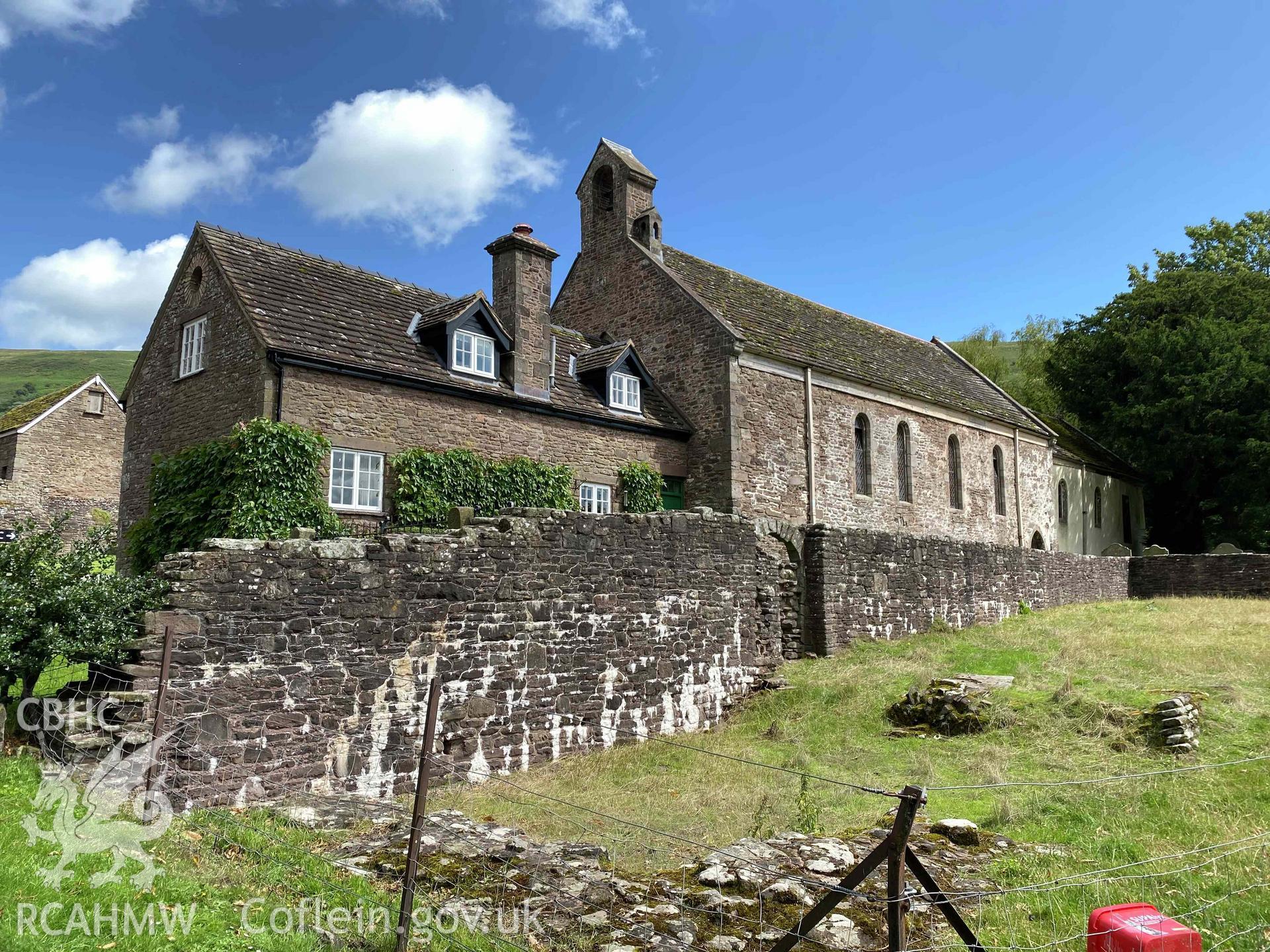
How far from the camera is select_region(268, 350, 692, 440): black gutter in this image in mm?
17312

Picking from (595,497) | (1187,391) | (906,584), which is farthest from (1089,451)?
(595,497)

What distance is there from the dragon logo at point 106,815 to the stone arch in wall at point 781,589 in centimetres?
1113

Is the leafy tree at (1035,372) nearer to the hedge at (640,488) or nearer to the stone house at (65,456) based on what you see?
the hedge at (640,488)

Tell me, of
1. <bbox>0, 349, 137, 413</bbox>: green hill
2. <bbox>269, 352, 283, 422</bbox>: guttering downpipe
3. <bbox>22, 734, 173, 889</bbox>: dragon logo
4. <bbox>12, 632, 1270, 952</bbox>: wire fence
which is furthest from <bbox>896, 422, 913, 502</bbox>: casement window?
<bbox>0, 349, 137, 413</bbox>: green hill

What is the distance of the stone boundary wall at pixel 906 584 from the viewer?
60.8 ft

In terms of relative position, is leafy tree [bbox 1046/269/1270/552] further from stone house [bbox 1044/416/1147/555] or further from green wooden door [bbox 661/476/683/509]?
green wooden door [bbox 661/476/683/509]

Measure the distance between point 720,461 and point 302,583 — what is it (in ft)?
50.3

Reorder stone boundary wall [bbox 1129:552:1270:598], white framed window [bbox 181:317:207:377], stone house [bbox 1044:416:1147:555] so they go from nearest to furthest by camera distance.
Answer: white framed window [bbox 181:317:207:377] → stone boundary wall [bbox 1129:552:1270:598] → stone house [bbox 1044:416:1147:555]

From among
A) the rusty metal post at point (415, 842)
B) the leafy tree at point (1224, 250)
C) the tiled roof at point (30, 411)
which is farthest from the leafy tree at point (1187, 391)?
the tiled roof at point (30, 411)

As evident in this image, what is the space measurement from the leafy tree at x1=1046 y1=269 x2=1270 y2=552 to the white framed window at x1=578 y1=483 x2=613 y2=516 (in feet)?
96.7

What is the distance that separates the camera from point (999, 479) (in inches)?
1363

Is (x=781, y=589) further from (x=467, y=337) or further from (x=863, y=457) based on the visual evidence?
(x=863, y=457)

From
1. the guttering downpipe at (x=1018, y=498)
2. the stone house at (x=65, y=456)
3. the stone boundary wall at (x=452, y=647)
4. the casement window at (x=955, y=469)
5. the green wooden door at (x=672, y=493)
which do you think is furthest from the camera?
the stone house at (x=65, y=456)

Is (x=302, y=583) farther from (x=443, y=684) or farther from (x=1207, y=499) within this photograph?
(x=1207, y=499)
